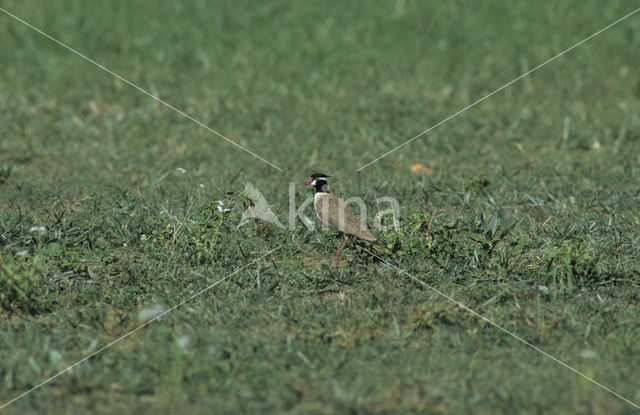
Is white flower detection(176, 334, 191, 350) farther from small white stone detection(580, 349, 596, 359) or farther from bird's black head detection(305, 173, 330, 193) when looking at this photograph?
bird's black head detection(305, 173, 330, 193)

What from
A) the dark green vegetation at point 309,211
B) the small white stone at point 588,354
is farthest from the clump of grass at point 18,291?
the small white stone at point 588,354

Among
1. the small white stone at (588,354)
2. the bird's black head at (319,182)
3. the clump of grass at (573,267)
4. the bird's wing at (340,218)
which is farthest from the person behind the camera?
the bird's black head at (319,182)

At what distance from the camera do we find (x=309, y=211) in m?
7.96

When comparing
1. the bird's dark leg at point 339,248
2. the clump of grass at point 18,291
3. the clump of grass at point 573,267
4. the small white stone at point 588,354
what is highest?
the bird's dark leg at point 339,248

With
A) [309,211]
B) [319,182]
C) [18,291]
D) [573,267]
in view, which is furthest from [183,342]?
[309,211]

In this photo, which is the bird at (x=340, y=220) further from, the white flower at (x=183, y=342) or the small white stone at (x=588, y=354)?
the small white stone at (x=588, y=354)

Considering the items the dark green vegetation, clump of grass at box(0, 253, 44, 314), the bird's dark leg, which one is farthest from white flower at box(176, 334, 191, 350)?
the bird's dark leg

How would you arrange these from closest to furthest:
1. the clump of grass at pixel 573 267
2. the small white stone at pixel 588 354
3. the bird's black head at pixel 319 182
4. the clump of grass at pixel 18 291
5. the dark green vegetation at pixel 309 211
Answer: the dark green vegetation at pixel 309 211 < the small white stone at pixel 588 354 < the clump of grass at pixel 18 291 < the clump of grass at pixel 573 267 < the bird's black head at pixel 319 182

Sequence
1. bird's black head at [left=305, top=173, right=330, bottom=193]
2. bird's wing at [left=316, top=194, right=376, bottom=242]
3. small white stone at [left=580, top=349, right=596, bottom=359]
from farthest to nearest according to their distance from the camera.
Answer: bird's black head at [left=305, top=173, right=330, bottom=193], bird's wing at [left=316, top=194, right=376, bottom=242], small white stone at [left=580, top=349, right=596, bottom=359]

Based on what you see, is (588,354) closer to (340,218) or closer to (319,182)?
(340,218)

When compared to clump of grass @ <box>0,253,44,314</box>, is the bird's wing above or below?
above

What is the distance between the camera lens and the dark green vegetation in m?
4.81

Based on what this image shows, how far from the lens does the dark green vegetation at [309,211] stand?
4812mm

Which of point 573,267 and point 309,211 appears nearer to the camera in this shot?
point 573,267
